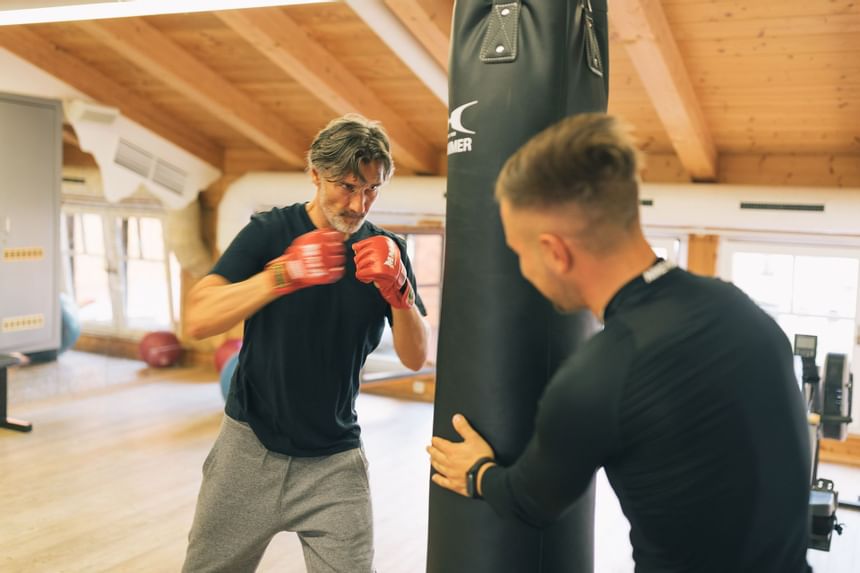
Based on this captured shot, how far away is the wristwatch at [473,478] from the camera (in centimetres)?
155

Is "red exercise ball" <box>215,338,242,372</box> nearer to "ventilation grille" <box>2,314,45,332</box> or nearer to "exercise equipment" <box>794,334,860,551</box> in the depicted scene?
"ventilation grille" <box>2,314,45,332</box>

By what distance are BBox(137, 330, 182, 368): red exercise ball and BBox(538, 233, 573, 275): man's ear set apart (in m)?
7.32

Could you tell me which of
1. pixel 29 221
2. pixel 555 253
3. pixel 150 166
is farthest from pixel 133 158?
pixel 555 253

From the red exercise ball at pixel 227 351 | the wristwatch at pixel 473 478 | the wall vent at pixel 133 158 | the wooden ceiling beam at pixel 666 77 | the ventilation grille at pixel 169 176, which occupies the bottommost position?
the red exercise ball at pixel 227 351

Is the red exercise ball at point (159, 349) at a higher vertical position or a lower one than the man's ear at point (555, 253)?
lower

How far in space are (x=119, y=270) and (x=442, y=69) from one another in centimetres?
486

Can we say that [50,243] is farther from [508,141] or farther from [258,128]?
[508,141]

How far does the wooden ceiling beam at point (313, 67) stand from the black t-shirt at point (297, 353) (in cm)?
300

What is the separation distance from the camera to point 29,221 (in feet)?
20.5

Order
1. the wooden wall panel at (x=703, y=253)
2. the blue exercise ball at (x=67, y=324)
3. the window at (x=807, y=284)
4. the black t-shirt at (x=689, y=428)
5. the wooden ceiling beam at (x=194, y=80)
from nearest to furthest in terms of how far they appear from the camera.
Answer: the black t-shirt at (x=689, y=428) → the wooden ceiling beam at (x=194, y=80) → the window at (x=807, y=284) → the wooden wall panel at (x=703, y=253) → the blue exercise ball at (x=67, y=324)

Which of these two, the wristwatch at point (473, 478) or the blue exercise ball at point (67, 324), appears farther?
the blue exercise ball at point (67, 324)

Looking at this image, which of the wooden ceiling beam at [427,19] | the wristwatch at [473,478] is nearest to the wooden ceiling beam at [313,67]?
the wooden ceiling beam at [427,19]

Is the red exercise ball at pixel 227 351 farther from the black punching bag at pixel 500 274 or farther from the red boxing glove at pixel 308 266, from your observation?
the black punching bag at pixel 500 274

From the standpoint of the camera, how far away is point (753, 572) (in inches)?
49.1
